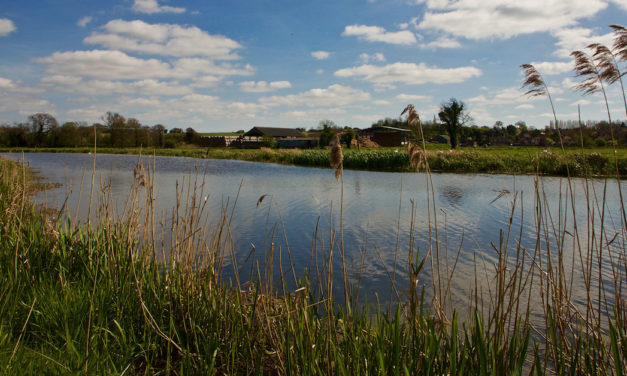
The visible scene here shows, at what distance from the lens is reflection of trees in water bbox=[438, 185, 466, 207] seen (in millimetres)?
13695

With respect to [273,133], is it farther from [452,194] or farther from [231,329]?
[231,329]

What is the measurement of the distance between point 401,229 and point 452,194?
677cm

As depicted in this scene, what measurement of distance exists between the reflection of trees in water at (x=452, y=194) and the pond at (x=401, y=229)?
4 centimetres

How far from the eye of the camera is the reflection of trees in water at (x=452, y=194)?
13.7 meters

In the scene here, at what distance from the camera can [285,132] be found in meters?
78.2

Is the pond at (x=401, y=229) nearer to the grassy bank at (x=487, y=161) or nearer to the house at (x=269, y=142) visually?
the grassy bank at (x=487, y=161)

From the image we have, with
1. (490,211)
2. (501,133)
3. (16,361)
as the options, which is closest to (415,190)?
(490,211)

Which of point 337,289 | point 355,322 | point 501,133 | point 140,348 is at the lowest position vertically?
point 337,289

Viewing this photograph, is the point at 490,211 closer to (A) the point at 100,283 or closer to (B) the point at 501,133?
(A) the point at 100,283

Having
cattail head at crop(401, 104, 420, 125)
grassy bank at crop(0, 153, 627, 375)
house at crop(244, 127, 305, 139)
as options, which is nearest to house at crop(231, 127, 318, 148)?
house at crop(244, 127, 305, 139)

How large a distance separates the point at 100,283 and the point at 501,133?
55.9 m

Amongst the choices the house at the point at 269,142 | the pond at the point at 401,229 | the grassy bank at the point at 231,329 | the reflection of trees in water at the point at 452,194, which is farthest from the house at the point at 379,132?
the house at the point at 269,142

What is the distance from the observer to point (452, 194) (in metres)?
15.6

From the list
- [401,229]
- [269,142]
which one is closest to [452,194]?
[401,229]
